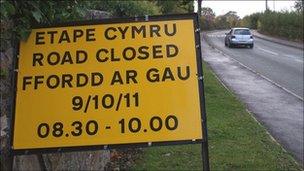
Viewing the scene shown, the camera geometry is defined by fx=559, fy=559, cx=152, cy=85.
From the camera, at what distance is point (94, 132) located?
346 cm

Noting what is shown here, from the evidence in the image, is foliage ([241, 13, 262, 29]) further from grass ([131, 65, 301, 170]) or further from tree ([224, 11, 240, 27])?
grass ([131, 65, 301, 170])

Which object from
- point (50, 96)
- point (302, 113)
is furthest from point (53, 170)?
point (302, 113)

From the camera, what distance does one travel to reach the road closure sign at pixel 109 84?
3445 mm

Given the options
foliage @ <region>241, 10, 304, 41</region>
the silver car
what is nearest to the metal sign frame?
the silver car

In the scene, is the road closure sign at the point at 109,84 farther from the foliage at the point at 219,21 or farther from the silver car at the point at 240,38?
the foliage at the point at 219,21

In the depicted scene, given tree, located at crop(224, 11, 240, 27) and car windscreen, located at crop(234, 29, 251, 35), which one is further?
tree, located at crop(224, 11, 240, 27)

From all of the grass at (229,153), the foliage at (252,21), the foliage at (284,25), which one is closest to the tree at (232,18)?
the foliage at (252,21)

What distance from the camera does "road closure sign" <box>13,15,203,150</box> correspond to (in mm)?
3445

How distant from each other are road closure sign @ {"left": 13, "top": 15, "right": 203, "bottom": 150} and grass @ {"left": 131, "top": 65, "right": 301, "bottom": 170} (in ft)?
10.6

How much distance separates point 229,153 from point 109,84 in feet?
13.8

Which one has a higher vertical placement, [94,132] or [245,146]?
[94,132]

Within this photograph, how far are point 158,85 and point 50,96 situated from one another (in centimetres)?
69

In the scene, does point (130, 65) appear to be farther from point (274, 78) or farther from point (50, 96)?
point (274, 78)

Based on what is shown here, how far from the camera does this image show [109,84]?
3.55 m
